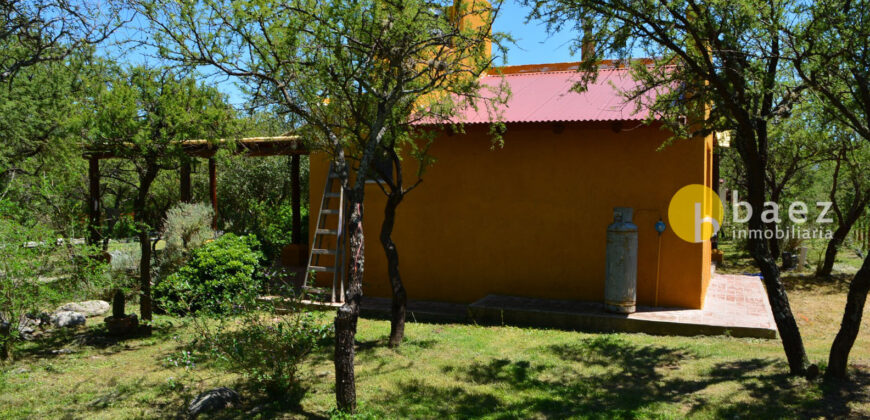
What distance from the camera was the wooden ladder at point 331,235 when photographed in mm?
9570

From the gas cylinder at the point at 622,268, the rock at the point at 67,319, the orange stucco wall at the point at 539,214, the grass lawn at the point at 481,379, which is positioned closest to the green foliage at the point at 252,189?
the orange stucco wall at the point at 539,214

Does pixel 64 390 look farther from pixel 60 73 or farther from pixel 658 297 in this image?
pixel 60 73

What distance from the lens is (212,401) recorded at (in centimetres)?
526

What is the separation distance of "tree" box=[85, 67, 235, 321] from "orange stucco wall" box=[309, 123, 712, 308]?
342 centimetres

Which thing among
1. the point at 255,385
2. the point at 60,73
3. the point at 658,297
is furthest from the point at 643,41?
the point at 60,73

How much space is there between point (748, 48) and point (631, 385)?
12.2 feet

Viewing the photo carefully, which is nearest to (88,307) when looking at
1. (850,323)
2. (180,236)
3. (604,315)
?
(180,236)

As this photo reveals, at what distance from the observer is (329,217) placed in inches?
421

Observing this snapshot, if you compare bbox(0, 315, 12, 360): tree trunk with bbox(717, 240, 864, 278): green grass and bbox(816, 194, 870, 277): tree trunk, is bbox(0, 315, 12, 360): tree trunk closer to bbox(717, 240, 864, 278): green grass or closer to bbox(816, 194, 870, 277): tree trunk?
bbox(717, 240, 864, 278): green grass

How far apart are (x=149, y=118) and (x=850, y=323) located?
314 inches

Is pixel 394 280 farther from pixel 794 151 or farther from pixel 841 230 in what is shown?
pixel 794 151

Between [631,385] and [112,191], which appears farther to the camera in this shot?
[112,191]

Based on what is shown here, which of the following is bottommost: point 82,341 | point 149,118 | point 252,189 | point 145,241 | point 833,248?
point 82,341

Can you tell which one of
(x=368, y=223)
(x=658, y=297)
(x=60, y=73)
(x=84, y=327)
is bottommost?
(x=84, y=327)
